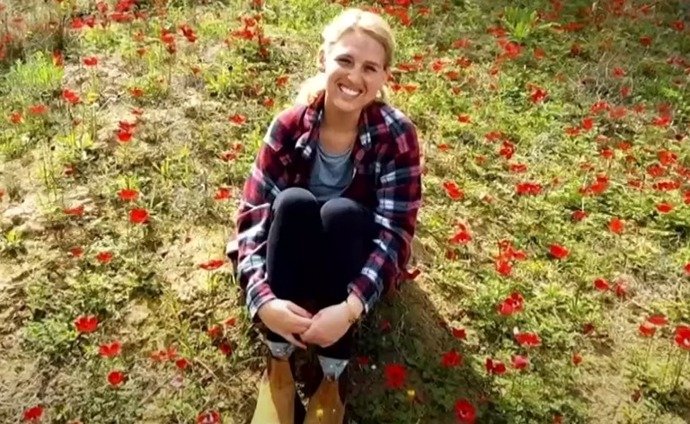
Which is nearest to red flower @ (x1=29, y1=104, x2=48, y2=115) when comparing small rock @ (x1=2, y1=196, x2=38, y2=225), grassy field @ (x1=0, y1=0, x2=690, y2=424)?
grassy field @ (x1=0, y1=0, x2=690, y2=424)

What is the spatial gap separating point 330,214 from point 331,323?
411 millimetres

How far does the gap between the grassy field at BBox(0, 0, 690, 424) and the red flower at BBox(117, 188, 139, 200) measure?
13 millimetres

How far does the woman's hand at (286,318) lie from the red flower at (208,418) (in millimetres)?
471

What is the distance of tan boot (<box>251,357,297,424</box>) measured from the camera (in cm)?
285

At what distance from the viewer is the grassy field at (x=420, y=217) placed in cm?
319

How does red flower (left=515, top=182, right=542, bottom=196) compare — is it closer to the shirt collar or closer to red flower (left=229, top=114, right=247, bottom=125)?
the shirt collar

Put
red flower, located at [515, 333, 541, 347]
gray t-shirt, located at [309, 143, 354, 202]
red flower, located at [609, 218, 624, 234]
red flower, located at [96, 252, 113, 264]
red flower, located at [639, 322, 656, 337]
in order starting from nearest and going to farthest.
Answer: gray t-shirt, located at [309, 143, 354, 202] → red flower, located at [515, 333, 541, 347] → red flower, located at [639, 322, 656, 337] → red flower, located at [96, 252, 113, 264] → red flower, located at [609, 218, 624, 234]

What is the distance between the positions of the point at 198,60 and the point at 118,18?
855 mm

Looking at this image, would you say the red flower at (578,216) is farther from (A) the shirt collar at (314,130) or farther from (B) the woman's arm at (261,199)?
(B) the woman's arm at (261,199)

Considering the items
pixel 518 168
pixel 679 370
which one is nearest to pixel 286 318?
pixel 679 370

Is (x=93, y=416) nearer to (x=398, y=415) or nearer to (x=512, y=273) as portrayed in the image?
(x=398, y=415)

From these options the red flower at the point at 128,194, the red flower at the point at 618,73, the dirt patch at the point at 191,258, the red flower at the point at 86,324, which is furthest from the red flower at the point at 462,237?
the red flower at the point at 618,73

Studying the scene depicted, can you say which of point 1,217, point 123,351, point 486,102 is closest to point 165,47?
point 1,217

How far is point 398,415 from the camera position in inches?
121
